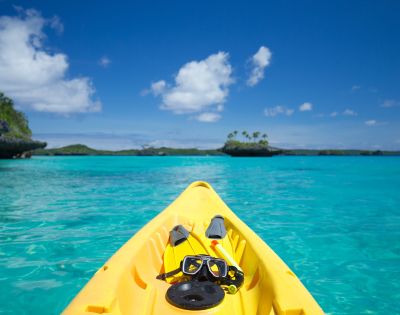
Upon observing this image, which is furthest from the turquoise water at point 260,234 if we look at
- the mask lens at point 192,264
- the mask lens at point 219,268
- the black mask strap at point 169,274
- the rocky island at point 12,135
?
the rocky island at point 12,135

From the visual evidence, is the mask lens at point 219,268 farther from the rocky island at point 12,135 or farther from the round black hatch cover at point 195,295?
the rocky island at point 12,135

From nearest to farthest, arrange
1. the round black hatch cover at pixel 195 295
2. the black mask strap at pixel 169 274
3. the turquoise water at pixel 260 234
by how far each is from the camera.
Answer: the round black hatch cover at pixel 195 295, the black mask strap at pixel 169 274, the turquoise water at pixel 260 234

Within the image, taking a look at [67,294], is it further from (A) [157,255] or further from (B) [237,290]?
(B) [237,290]

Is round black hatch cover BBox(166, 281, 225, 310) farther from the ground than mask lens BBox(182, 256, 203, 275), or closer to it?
closer to it

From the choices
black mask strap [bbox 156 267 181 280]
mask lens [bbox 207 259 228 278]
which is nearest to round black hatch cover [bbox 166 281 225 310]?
mask lens [bbox 207 259 228 278]

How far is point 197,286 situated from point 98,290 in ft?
3.25

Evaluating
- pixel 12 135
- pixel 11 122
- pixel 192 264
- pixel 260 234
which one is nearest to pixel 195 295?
pixel 192 264

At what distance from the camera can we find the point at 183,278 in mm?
3342

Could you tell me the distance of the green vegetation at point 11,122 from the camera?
61906 millimetres

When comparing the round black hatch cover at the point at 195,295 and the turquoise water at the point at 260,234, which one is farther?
the turquoise water at the point at 260,234

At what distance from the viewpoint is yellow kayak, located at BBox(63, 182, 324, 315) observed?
7.25 feet

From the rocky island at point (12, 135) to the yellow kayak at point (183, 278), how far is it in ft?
219

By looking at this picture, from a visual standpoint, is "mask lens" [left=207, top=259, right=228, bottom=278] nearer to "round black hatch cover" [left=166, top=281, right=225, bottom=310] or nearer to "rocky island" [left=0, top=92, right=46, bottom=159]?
"round black hatch cover" [left=166, top=281, right=225, bottom=310]

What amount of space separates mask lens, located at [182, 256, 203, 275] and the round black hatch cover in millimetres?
190
